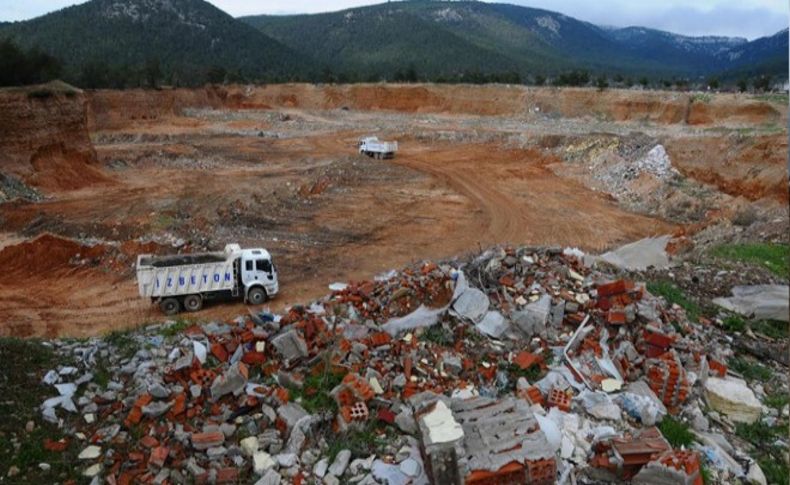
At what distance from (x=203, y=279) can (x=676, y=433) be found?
11030 mm

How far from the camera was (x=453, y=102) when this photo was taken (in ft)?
173

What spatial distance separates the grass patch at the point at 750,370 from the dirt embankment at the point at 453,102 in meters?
32.3

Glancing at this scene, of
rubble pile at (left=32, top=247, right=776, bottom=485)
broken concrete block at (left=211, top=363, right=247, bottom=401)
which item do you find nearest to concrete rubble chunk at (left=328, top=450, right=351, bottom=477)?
rubble pile at (left=32, top=247, right=776, bottom=485)

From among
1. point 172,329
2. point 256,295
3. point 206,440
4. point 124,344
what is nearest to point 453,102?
point 256,295

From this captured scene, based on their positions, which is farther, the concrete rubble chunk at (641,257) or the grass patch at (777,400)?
the concrete rubble chunk at (641,257)

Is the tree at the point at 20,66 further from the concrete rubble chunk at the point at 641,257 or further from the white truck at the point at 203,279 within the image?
the concrete rubble chunk at the point at 641,257

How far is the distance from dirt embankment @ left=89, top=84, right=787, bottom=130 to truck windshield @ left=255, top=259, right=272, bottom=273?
34060 millimetres

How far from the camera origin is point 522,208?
2427cm

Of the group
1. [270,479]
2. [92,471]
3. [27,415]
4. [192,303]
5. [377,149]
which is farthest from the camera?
[377,149]

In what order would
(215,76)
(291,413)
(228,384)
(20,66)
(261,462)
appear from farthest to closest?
(215,76) → (20,66) → (228,384) → (291,413) → (261,462)

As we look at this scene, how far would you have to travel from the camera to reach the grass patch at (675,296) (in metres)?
10.3

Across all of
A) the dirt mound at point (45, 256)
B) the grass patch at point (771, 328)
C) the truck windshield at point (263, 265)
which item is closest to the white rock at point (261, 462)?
the truck windshield at point (263, 265)

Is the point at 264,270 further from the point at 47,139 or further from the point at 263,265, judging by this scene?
the point at 47,139

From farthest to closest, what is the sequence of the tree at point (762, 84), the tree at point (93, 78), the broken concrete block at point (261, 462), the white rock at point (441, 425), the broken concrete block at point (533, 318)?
the tree at point (762, 84)
the tree at point (93, 78)
the broken concrete block at point (533, 318)
the broken concrete block at point (261, 462)
the white rock at point (441, 425)
